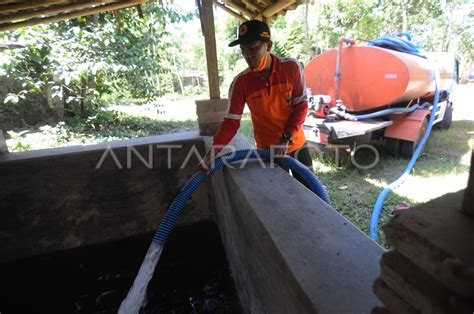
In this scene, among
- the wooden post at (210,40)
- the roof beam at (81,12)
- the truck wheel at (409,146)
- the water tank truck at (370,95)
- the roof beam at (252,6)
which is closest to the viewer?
the wooden post at (210,40)

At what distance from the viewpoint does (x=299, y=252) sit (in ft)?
3.80

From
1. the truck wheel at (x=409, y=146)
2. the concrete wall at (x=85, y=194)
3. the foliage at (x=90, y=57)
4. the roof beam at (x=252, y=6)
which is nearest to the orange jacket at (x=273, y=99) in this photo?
the concrete wall at (x=85, y=194)

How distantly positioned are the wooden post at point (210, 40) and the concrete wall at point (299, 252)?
1819mm

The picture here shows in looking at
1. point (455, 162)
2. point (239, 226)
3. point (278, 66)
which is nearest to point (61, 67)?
point (278, 66)

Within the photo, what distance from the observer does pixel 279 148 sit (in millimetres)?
2438

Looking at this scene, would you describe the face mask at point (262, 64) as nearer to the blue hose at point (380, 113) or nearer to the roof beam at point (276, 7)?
the roof beam at point (276, 7)

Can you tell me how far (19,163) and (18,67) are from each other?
473cm

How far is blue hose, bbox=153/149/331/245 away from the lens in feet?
6.81

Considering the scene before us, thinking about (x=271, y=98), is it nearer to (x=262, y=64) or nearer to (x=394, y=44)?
(x=262, y=64)

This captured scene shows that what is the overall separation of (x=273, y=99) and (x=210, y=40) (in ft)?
4.19

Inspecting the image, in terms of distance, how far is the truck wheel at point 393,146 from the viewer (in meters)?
5.48

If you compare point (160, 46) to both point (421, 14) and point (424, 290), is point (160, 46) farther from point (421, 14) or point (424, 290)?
point (421, 14)

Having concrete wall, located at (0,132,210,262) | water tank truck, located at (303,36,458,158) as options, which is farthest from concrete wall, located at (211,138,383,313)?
water tank truck, located at (303,36,458,158)

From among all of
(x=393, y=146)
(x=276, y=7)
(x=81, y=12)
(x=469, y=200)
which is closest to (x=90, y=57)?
(x=81, y=12)
